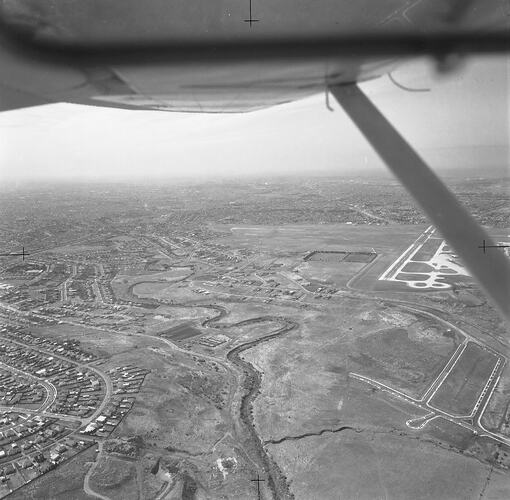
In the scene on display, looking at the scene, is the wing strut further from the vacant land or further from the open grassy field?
the vacant land

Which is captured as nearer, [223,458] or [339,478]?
[339,478]

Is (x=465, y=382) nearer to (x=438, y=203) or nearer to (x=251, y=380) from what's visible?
(x=251, y=380)

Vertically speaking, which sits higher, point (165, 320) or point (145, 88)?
point (145, 88)

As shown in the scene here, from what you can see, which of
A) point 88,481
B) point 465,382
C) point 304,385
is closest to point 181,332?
point 304,385

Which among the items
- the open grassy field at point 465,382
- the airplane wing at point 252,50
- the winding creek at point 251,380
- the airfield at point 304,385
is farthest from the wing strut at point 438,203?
the open grassy field at point 465,382

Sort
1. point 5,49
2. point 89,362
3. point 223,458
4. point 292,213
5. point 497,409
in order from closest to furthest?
point 5,49 < point 223,458 < point 497,409 < point 89,362 < point 292,213

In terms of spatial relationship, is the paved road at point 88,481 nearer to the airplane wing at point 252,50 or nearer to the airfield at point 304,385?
the airfield at point 304,385

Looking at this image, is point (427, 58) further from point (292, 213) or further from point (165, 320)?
point (292, 213)

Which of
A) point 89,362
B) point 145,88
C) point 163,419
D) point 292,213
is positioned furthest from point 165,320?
point 292,213
